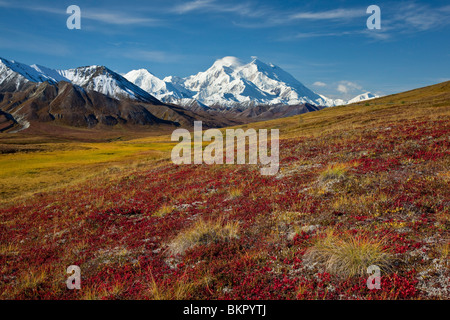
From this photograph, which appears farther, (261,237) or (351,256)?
(261,237)

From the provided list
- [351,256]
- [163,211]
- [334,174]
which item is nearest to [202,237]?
[163,211]

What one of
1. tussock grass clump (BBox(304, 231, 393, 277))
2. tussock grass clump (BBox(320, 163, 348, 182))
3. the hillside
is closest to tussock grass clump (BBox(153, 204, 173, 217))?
the hillside

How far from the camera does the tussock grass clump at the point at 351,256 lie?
6.14 metres

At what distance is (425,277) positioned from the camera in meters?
5.59

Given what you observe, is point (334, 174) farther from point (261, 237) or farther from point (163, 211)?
point (163, 211)

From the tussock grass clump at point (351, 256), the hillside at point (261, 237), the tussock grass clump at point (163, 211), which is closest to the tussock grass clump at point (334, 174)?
the hillside at point (261, 237)

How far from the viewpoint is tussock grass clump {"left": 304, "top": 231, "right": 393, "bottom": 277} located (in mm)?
6145

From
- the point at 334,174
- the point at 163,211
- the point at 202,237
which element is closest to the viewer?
the point at 202,237

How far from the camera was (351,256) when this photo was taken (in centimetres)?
632

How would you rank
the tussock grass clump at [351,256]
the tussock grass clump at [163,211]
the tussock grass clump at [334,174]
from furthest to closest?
the tussock grass clump at [334,174] → the tussock grass clump at [163,211] → the tussock grass clump at [351,256]

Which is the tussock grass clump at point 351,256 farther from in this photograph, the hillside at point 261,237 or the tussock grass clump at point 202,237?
the tussock grass clump at point 202,237

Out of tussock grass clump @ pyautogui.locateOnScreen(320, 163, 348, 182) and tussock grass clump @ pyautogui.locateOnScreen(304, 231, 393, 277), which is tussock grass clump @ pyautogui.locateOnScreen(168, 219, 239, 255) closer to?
tussock grass clump @ pyautogui.locateOnScreen(304, 231, 393, 277)

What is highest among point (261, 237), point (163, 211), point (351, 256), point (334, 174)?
point (334, 174)
